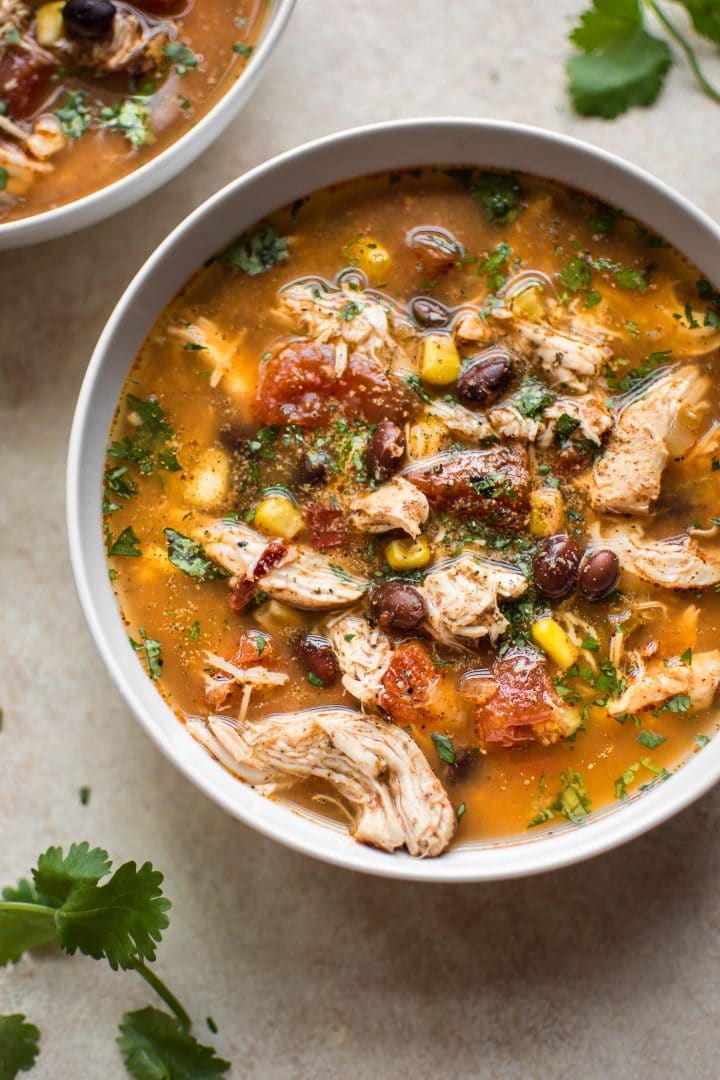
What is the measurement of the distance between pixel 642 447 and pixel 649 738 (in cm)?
107

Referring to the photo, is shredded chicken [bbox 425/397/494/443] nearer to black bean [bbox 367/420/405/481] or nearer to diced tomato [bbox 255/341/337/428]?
black bean [bbox 367/420/405/481]

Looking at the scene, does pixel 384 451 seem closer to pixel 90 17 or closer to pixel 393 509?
pixel 393 509

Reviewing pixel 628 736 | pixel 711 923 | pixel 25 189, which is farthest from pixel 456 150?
pixel 711 923

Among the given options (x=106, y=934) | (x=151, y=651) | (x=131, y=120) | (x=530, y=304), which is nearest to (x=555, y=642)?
(x=530, y=304)

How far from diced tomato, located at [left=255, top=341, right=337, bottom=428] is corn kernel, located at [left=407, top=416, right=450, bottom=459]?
0.33m

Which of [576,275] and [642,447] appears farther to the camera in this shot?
[576,275]

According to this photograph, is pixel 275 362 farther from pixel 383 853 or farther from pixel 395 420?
pixel 383 853

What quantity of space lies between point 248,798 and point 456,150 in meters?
2.48

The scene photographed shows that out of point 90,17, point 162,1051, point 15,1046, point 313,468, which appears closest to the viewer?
point 313,468

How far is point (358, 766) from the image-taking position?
3.45m

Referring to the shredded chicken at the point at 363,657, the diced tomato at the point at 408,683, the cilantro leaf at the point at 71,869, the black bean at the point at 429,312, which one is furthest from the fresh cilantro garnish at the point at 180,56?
the cilantro leaf at the point at 71,869

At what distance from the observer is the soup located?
368cm

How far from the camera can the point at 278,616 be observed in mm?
3562

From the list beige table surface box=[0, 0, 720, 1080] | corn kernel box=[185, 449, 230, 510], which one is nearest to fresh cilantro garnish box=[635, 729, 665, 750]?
beige table surface box=[0, 0, 720, 1080]
